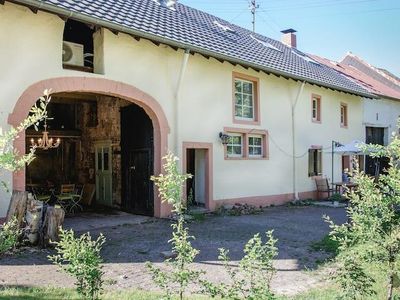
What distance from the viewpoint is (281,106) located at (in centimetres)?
1423

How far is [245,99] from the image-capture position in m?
13.1

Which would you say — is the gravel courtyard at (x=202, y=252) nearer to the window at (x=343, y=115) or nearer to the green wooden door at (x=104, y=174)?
the green wooden door at (x=104, y=174)

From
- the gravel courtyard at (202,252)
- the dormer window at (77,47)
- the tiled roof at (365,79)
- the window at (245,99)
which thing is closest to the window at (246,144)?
the window at (245,99)

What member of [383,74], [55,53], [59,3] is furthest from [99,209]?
[383,74]

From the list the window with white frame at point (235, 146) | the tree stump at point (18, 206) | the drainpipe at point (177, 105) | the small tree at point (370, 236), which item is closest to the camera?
the small tree at point (370, 236)

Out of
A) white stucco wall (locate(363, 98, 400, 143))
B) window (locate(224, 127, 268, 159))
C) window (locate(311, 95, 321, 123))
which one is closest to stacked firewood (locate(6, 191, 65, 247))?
window (locate(224, 127, 268, 159))

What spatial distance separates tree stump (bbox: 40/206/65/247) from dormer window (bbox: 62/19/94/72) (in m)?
3.42

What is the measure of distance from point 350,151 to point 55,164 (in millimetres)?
11257

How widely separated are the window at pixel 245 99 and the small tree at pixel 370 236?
334 inches

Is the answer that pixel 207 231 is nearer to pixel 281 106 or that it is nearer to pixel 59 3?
pixel 59 3

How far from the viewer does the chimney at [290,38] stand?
72.7 ft

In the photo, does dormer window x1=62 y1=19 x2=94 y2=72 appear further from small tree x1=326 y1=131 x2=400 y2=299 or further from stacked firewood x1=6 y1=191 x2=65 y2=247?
small tree x1=326 y1=131 x2=400 y2=299

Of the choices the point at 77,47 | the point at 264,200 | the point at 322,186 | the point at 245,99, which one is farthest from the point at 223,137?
the point at 322,186

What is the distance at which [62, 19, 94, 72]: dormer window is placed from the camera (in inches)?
365
